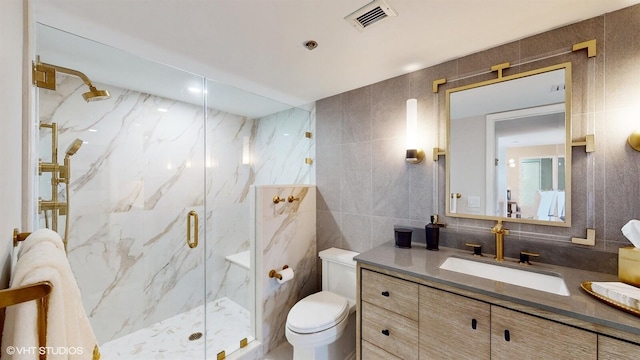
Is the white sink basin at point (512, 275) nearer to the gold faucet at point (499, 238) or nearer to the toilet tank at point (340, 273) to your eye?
the gold faucet at point (499, 238)

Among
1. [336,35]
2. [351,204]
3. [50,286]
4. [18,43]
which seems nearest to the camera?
[50,286]

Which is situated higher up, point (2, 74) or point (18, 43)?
point (18, 43)

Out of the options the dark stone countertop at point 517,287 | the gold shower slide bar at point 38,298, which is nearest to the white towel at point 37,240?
the gold shower slide bar at point 38,298

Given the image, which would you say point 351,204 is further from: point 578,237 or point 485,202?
point 578,237

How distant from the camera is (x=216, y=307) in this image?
2500 millimetres

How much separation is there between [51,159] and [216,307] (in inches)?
72.9

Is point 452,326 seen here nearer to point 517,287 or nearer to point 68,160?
point 517,287

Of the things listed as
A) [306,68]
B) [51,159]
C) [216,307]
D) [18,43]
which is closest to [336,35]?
[306,68]

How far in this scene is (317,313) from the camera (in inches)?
71.6

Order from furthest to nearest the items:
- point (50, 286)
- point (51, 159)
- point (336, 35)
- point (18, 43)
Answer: point (51, 159) < point (336, 35) < point (18, 43) < point (50, 286)

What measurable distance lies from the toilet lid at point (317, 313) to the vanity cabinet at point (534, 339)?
0.97 m

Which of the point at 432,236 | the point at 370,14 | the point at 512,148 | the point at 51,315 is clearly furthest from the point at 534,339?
the point at 370,14

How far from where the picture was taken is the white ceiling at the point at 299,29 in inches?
48.9

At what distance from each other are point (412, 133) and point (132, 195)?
8.30ft
